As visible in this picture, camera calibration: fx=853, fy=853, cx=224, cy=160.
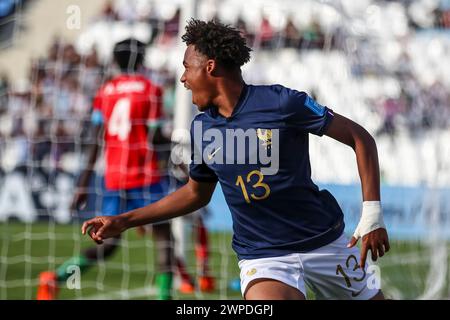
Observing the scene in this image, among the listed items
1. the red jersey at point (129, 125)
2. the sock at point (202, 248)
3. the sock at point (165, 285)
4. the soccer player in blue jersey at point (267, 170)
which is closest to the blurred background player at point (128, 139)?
the red jersey at point (129, 125)

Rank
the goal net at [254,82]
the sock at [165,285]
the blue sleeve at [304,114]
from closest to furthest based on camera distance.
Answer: the blue sleeve at [304,114], the sock at [165,285], the goal net at [254,82]

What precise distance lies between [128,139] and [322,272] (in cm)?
380

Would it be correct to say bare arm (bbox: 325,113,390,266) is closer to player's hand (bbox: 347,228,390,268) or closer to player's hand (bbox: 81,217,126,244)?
player's hand (bbox: 347,228,390,268)

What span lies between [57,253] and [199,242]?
3.21 meters

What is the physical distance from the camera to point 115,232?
4.33m

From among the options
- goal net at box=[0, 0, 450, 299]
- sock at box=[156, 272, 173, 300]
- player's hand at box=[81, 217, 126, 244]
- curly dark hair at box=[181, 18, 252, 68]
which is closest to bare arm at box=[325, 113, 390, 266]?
curly dark hair at box=[181, 18, 252, 68]

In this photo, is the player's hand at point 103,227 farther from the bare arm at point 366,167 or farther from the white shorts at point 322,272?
the bare arm at point 366,167

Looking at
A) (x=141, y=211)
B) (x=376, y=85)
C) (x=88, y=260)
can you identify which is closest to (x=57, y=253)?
(x=88, y=260)

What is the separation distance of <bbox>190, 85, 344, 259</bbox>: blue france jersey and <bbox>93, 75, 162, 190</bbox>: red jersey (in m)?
3.28

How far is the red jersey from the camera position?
297 inches

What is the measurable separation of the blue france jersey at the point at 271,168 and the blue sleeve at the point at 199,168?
66 millimetres

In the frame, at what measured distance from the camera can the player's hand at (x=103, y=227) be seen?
4.29 m
